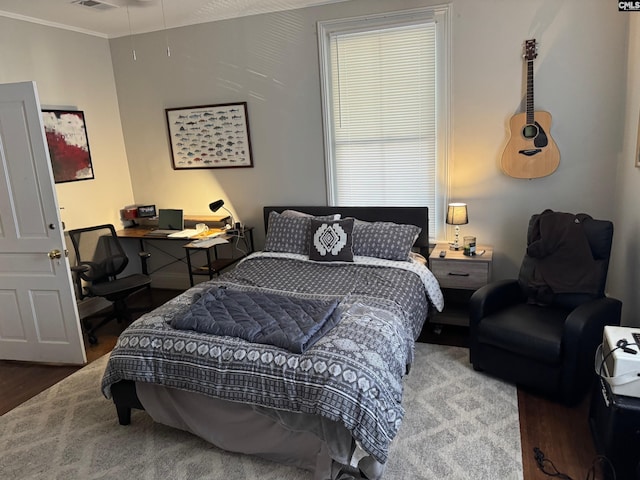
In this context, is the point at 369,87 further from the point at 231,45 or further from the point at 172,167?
the point at 172,167

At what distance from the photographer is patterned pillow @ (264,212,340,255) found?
3779 mm

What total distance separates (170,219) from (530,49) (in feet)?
11.7

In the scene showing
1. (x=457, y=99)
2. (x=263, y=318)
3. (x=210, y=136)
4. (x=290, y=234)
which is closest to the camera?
(x=263, y=318)

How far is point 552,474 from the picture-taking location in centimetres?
210

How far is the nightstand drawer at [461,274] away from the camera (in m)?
3.41

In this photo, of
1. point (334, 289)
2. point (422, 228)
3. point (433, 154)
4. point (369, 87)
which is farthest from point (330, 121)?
point (334, 289)

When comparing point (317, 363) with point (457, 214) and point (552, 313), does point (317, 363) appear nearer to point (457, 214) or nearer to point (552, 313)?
point (552, 313)

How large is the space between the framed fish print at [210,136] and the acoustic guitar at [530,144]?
238cm

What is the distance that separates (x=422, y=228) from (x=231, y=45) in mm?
2481

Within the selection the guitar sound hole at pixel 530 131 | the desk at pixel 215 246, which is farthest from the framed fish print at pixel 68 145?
the guitar sound hole at pixel 530 131

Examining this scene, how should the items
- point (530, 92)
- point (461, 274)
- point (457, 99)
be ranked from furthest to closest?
point (457, 99) < point (461, 274) < point (530, 92)

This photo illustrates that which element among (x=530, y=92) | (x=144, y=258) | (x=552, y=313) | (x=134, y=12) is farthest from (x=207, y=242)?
(x=530, y=92)

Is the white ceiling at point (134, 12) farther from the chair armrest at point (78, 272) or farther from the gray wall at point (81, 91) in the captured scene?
the chair armrest at point (78, 272)

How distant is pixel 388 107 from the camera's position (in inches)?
152
